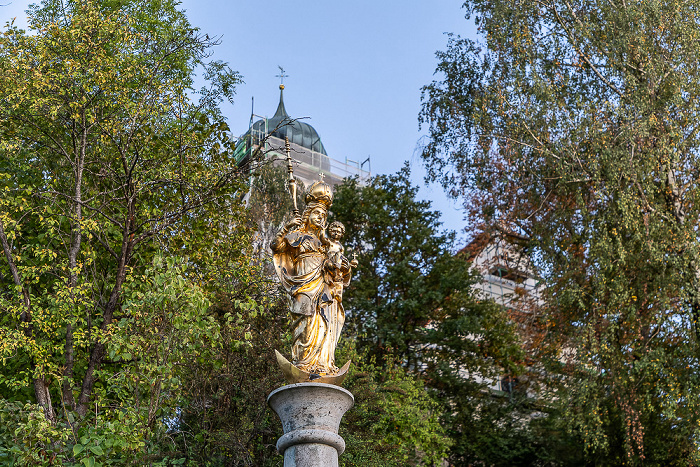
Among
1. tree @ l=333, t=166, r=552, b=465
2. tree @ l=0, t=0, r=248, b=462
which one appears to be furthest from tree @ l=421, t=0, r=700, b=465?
tree @ l=0, t=0, r=248, b=462

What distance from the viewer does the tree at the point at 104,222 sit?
10250 millimetres

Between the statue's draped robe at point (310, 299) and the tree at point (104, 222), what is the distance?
1748mm

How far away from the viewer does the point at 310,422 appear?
7703 mm

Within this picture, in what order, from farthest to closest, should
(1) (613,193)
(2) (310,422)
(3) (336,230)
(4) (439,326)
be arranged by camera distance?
1. (4) (439,326)
2. (1) (613,193)
3. (3) (336,230)
4. (2) (310,422)

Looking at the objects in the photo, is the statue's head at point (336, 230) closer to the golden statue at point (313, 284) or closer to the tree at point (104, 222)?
the golden statue at point (313, 284)

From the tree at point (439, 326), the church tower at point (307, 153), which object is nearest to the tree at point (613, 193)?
the tree at point (439, 326)

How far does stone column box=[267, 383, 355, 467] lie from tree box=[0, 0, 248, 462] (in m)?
2.39

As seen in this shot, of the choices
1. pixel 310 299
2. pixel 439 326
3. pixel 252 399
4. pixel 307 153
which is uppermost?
pixel 307 153

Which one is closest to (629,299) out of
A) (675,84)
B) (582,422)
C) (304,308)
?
(582,422)

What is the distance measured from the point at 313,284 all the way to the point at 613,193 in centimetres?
891

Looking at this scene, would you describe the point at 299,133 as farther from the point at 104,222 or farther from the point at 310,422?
the point at 310,422

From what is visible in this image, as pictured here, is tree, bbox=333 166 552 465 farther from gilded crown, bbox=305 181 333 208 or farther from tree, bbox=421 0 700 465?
gilded crown, bbox=305 181 333 208

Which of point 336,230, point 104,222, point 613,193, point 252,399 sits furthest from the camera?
point 613,193

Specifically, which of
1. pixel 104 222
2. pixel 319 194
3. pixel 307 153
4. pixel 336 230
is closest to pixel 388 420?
pixel 104 222
